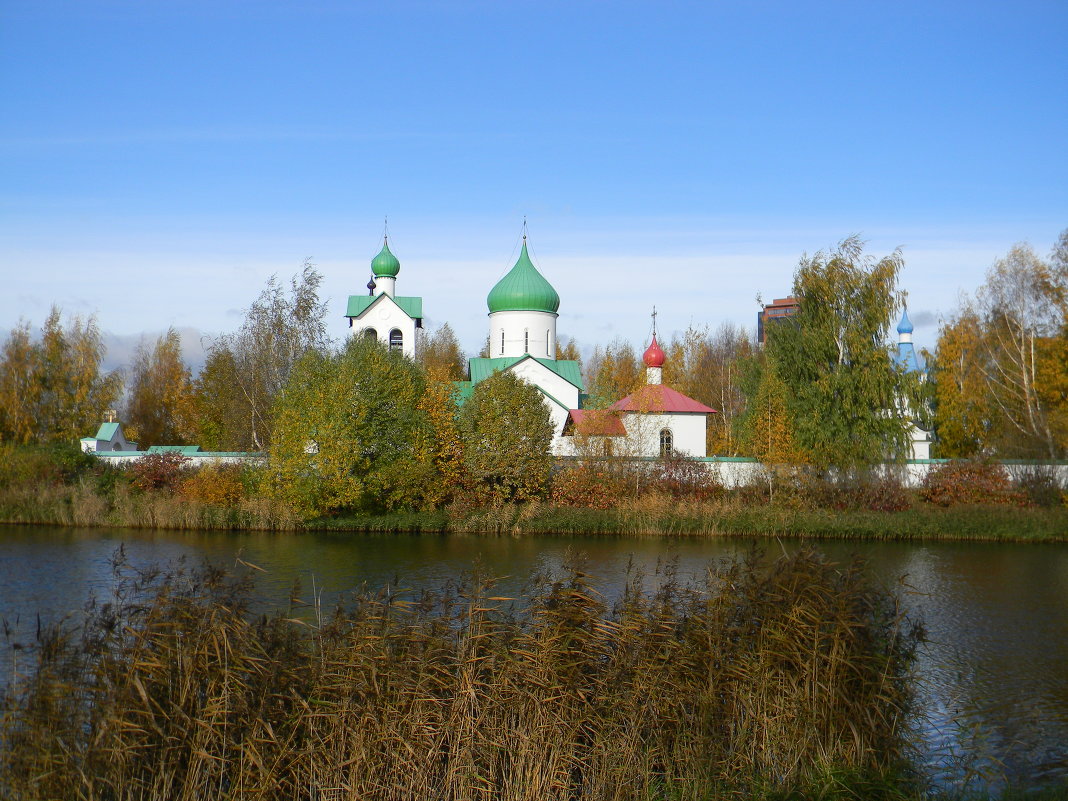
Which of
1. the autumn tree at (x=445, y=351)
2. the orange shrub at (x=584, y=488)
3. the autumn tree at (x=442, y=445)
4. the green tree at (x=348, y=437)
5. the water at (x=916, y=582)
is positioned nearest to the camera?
the water at (x=916, y=582)

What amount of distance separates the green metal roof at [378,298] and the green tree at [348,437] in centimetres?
1188

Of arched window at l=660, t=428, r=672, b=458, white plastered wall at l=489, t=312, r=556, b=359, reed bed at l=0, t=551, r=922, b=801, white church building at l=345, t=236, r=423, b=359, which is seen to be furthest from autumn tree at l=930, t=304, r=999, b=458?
reed bed at l=0, t=551, r=922, b=801

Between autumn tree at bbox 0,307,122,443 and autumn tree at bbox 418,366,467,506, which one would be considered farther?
autumn tree at bbox 0,307,122,443

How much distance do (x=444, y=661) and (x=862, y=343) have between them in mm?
25245

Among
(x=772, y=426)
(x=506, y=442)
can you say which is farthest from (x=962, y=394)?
(x=506, y=442)

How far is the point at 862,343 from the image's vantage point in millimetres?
28734

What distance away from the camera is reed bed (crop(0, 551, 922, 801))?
5.53 metres

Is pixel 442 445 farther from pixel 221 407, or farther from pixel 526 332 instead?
pixel 221 407

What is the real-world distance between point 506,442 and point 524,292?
14689 mm

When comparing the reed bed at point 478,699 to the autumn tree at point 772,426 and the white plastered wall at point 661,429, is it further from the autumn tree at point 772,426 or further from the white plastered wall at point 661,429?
the white plastered wall at point 661,429

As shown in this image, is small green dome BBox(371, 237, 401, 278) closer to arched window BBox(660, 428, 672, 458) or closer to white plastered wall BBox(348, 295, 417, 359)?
white plastered wall BBox(348, 295, 417, 359)

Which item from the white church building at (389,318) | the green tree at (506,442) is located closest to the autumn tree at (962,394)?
the green tree at (506,442)

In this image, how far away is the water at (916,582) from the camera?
8.77m

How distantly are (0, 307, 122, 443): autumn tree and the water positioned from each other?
1560 centimetres
